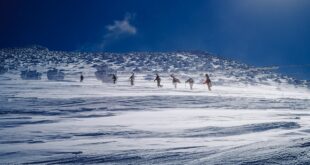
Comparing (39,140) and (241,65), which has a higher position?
(241,65)

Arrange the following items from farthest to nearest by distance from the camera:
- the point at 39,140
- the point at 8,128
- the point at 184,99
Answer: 1. the point at 184,99
2. the point at 8,128
3. the point at 39,140

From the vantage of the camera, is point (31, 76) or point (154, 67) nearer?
point (31, 76)

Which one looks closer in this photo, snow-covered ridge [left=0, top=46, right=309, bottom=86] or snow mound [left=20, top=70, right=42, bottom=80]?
snow mound [left=20, top=70, right=42, bottom=80]

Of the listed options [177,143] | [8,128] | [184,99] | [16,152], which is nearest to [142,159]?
[177,143]

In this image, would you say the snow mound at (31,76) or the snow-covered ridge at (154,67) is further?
the snow-covered ridge at (154,67)

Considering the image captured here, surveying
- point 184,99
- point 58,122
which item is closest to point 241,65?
point 184,99

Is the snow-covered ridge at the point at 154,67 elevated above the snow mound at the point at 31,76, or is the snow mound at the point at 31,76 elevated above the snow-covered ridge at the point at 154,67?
the snow-covered ridge at the point at 154,67

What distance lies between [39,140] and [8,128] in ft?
8.54

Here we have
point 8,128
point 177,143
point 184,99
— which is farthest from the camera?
point 184,99

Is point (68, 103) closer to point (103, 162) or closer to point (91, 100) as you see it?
point (91, 100)

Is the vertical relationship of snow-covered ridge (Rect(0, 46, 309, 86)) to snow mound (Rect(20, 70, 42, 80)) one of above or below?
above

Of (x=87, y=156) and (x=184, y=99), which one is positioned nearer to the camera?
(x=87, y=156)

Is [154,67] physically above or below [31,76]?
above

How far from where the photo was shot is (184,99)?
2431 cm
